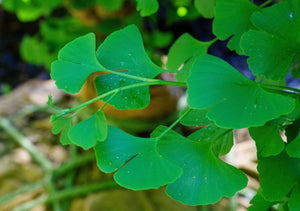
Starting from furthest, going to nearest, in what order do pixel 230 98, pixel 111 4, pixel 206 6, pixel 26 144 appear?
1. pixel 26 144
2. pixel 111 4
3. pixel 206 6
4. pixel 230 98

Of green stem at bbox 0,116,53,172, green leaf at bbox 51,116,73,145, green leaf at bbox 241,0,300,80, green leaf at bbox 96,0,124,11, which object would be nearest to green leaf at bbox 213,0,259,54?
green leaf at bbox 241,0,300,80

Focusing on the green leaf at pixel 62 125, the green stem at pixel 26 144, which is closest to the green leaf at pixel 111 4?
the green stem at pixel 26 144

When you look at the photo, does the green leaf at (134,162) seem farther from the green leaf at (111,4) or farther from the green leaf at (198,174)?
the green leaf at (111,4)

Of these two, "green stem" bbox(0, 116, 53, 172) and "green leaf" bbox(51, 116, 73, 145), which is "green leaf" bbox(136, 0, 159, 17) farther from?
"green stem" bbox(0, 116, 53, 172)

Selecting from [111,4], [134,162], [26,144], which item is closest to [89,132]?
[134,162]

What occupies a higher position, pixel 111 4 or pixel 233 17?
pixel 233 17

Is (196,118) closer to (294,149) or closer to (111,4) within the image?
(294,149)

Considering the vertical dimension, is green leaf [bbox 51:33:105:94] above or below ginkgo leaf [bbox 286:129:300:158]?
above
